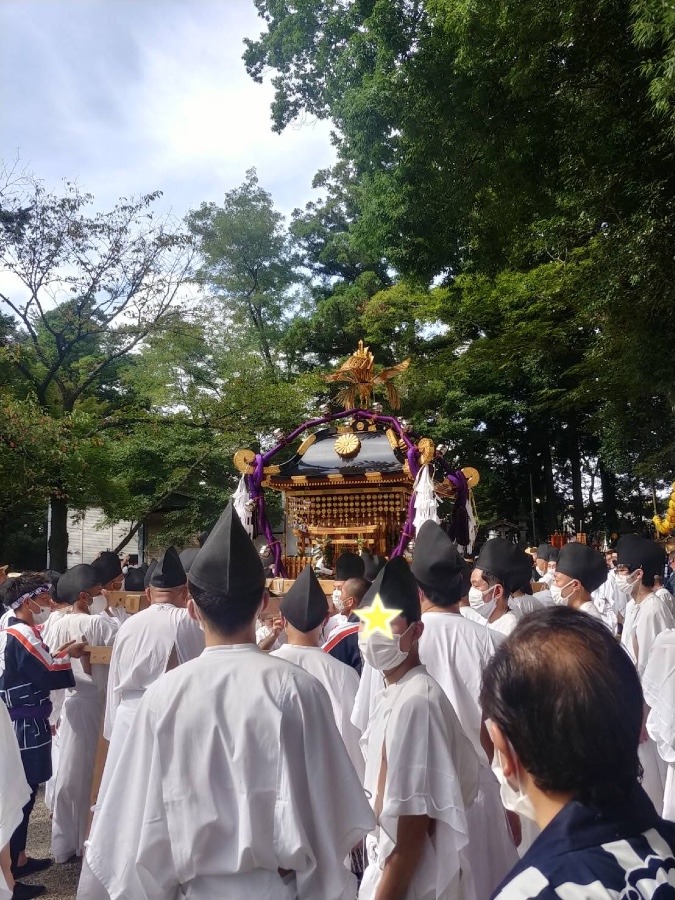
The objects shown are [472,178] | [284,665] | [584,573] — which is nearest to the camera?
[284,665]

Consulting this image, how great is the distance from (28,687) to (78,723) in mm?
1123

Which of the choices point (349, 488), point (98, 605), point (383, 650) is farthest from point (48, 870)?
point (349, 488)

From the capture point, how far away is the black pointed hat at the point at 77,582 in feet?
19.6

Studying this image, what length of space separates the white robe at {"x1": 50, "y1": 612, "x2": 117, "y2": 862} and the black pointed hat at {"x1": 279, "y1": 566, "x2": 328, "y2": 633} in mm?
2318

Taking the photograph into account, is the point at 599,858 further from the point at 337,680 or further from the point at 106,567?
the point at 106,567

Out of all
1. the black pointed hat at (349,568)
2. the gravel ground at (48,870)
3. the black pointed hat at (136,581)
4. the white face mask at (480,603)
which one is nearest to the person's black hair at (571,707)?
the white face mask at (480,603)

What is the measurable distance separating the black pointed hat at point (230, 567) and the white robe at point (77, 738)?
144 inches

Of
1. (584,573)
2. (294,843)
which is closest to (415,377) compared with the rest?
(584,573)

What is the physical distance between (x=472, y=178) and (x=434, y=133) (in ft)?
3.18

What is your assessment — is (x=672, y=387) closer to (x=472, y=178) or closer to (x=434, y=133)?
(x=472, y=178)

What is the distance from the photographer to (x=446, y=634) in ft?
11.8

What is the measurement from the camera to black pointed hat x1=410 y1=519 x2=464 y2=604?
12.0ft

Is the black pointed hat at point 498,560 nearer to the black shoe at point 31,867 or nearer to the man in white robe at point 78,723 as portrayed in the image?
the man in white robe at point 78,723

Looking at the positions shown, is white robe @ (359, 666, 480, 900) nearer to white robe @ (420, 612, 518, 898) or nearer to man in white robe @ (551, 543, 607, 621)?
white robe @ (420, 612, 518, 898)
